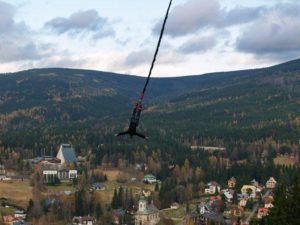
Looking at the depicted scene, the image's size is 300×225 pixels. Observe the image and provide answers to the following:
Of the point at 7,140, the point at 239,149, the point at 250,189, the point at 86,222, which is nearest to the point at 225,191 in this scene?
the point at 250,189

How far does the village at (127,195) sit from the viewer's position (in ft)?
302

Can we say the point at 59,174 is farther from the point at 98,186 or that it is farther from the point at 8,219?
the point at 8,219

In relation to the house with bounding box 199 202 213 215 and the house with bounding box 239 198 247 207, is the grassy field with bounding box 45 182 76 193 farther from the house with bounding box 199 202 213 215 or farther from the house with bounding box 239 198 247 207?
the house with bounding box 239 198 247 207

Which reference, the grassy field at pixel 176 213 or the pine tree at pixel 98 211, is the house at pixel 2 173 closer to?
the pine tree at pixel 98 211

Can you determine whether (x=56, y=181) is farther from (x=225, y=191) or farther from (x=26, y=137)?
(x=26, y=137)

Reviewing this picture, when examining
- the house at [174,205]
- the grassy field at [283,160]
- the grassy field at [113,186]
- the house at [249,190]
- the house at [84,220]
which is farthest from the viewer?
the grassy field at [283,160]

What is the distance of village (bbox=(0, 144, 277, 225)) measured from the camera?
9212cm

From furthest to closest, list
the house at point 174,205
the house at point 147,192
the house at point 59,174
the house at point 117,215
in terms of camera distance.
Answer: the house at point 59,174
the house at point 147,192
the house at point 174,205
the house at point 117,215

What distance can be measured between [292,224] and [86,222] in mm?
59565

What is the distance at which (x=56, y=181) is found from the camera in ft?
428

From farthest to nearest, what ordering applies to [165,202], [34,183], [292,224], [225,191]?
1. [34,183]
2. [225,191]
3. [165,202]
4. [292,224]

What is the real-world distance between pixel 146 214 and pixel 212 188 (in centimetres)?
2843

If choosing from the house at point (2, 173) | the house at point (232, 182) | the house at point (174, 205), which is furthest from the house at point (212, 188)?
the house at point (2, 173)

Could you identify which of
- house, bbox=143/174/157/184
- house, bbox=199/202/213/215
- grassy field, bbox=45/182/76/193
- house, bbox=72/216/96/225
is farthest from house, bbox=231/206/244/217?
house, bbox=143/174/157/184
